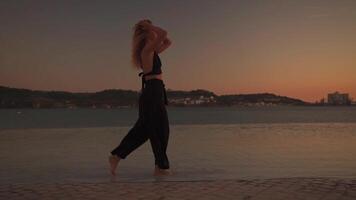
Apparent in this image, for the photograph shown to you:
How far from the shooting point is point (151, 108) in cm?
759

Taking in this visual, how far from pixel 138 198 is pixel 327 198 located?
167 centimetres

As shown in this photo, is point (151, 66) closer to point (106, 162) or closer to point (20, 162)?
point (106, 162)

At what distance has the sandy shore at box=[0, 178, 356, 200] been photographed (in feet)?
17.3

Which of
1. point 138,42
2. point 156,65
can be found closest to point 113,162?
point 156,65

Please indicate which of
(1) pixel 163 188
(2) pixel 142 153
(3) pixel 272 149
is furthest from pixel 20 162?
(3) pixel 272 149

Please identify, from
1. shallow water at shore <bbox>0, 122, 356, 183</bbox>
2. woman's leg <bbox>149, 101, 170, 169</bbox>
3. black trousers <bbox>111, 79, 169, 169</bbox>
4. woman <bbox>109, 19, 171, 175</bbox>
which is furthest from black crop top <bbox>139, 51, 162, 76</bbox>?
shallow water at shore <bbox>0, 122, 356, 183</bbox>

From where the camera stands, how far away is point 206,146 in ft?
40.1

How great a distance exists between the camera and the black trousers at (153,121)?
7562 millimetres

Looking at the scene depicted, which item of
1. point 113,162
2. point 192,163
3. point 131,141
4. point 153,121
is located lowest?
point 192,163

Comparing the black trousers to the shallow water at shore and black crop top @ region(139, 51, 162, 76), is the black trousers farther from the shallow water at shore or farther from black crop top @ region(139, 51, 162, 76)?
the shallow water at shore

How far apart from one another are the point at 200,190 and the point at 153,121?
2.14 metres

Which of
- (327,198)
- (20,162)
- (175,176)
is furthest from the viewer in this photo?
(20,162)

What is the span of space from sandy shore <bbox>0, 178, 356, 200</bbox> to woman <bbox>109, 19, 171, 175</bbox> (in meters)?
1.51

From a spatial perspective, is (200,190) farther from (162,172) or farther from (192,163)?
(192,163)
